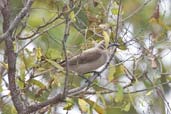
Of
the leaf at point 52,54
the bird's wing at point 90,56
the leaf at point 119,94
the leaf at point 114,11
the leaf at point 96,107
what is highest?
the leaf at point 114,11

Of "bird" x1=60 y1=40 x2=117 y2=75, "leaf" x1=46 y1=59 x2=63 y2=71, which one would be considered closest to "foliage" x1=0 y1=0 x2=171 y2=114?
"leaf" x1=46 y1=59 x2=63 y2=71

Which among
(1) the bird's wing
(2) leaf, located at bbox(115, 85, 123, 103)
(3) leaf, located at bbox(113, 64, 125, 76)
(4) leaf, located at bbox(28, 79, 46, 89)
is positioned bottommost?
(2) leaf, located at bbox(115, 85, 123, 103)

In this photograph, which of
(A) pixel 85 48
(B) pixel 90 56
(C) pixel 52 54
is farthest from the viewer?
(B) pixel 90 56

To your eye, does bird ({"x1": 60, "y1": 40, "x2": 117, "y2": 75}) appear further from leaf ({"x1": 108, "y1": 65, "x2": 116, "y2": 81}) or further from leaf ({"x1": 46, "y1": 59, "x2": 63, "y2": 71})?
leaf ({"x1": 46, "y1": 59, "x2": 63, "y2": 71})

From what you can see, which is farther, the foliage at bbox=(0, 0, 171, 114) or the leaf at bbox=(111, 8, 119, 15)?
Answer: the leaf at bbox=(111, 8, 119, 15)

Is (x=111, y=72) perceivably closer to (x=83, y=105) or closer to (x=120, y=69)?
(x=120, y=69)

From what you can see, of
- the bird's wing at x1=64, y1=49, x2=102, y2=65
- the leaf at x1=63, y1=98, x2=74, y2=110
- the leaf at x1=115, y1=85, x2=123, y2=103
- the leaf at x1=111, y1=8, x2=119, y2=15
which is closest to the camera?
the leaf at x1=115, y1=85, x2=123, y2=103

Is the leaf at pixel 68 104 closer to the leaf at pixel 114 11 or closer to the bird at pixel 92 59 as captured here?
the leaf at pixel 114 11

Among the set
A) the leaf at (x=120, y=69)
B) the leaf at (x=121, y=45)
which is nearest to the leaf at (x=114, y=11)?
the leaf at (x=121, y=45)

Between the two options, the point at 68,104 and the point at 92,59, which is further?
the point at 92,59

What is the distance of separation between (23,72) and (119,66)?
0.47 meters

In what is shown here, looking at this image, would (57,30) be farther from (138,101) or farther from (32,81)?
(138,101)

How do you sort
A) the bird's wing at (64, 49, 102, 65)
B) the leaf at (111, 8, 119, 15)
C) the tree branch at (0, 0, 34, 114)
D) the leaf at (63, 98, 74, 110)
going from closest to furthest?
the tree branch at (0, 0, 34, 114) < the leaf at (63, 98, 74, 110) < the leaf at (111, 8, 119, 15) < the bird's wing at (64, 49, 102, 65)

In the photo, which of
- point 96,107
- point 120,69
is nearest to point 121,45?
point 120,69
